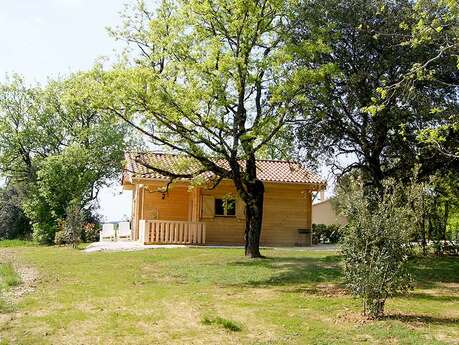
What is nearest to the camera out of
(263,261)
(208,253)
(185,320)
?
(185,320)

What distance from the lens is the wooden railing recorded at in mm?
24500

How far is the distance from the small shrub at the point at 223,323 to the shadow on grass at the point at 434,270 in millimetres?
6716

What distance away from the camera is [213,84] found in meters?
16.1

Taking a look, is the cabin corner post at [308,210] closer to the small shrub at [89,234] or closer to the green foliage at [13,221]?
the small shrub at [89,234]

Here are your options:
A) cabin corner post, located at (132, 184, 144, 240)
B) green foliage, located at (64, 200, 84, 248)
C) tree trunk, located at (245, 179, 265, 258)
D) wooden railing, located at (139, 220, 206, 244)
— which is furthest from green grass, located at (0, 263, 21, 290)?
cabin corner post, located at (132, 184, 144, 240)

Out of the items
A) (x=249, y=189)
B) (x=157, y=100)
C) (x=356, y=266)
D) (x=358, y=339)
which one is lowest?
(x=358, y=339)

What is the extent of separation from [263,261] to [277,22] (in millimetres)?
7827

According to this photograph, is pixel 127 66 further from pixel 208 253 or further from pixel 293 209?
pixel 293 209

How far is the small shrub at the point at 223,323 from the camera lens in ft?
26.4

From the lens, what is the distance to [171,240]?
24.6 m

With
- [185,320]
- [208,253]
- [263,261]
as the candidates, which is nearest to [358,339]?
[185,320]

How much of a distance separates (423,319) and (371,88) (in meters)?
9.35

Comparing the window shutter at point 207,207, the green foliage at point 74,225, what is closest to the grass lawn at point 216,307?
the green foliage at point 74,225

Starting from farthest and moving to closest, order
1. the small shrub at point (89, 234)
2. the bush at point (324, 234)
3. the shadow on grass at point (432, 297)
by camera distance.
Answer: the bush at point (324, 234)
the small shrub at point (89, 234)
the shadow on grass at point (432, 297)
